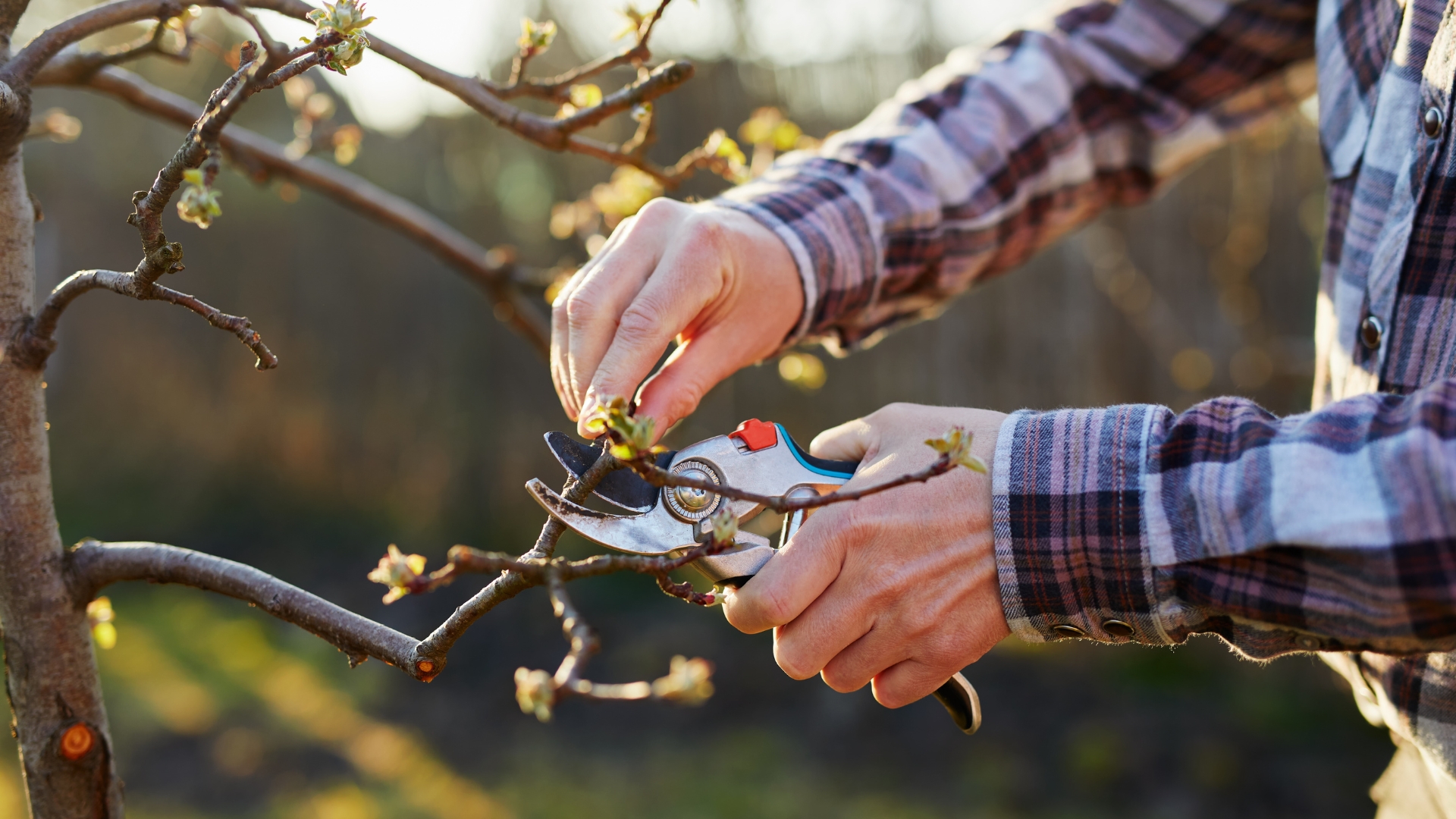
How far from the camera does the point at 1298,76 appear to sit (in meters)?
2.06

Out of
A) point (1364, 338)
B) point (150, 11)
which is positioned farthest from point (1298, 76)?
point (150, 11)

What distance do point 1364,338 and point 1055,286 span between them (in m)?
3.74

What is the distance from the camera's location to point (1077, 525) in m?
1.14

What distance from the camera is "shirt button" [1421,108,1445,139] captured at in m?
1.23

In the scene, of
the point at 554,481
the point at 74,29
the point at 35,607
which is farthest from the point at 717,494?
the point at 554,481

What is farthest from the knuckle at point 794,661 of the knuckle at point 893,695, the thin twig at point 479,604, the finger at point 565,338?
the finger at point 565,338

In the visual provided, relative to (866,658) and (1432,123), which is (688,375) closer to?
(866,658)

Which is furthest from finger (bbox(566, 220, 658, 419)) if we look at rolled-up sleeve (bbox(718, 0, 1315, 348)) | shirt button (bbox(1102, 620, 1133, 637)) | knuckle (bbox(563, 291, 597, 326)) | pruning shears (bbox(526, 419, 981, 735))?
shirt button (bbox(1102, 620, 1133, 637))

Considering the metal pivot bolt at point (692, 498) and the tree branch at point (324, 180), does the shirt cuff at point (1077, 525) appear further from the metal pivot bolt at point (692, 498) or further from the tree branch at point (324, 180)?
the tree branch at point (324, 180)

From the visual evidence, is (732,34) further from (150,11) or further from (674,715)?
(150,11)

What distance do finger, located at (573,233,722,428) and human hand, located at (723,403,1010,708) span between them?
33 cm

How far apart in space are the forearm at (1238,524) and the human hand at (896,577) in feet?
0.12

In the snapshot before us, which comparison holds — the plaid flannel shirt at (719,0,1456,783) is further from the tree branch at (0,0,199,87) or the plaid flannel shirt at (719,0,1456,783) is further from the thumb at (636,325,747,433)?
the tree branch at (0,0,199,87)

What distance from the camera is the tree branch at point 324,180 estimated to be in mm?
1630
